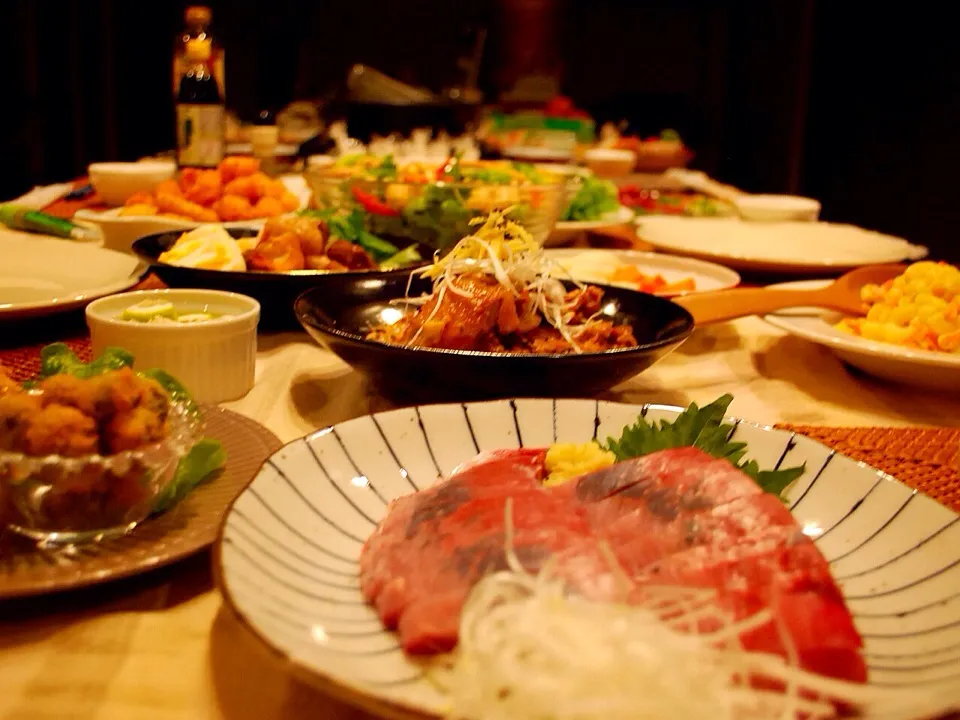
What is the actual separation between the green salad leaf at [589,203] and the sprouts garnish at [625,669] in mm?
2201

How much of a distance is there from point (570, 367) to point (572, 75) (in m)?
7.35

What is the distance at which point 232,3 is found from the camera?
7551 millimetres

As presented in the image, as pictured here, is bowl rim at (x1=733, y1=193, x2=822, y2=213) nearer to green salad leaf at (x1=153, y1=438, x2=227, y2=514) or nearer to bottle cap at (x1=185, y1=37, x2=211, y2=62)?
bottle cap at (x1=185, y1=37, x2=211, y2=62)

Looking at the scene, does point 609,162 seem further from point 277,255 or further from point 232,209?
point 277,255

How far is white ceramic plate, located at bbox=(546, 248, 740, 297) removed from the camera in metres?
2.02

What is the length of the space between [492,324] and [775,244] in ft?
4.82

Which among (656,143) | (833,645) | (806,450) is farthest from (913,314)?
(656,143)

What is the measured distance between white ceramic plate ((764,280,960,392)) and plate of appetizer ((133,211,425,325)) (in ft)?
2.58

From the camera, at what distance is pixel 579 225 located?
266 centimetres

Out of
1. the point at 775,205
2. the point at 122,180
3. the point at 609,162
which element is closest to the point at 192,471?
the point at 122,180

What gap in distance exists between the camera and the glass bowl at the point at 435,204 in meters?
2.11

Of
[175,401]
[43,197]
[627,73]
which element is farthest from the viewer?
[627,73]

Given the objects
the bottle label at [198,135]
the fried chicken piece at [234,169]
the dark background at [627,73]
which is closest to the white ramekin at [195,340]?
the fried chicken piece at [234,169]

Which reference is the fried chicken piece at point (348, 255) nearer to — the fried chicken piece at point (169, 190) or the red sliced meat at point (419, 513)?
the fried chicken piece at point (169, 190)
